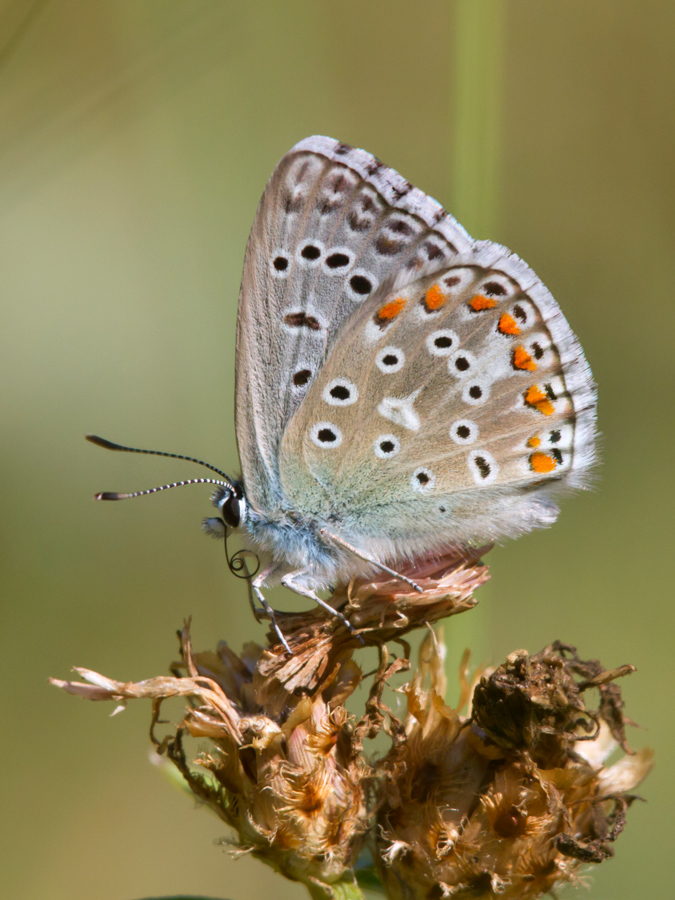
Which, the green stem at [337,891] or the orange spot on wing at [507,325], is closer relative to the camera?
the green stem at [337,891]

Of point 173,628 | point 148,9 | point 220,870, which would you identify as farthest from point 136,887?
point 148,9

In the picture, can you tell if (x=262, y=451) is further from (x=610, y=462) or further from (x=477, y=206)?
(x=610, y=462)

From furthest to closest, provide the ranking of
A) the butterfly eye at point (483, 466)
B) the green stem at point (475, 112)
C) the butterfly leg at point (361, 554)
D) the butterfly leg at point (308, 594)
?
the green stem at point (475, 112) < the butterfly eye at point (483, 466) < the butterfly leg at point (361, 554) < the butterfly leg at point (308, 594)

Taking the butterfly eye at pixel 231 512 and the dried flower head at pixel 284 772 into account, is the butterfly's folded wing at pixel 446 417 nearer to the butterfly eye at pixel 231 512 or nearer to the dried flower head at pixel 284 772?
the butterfly eye at pixel 231 512

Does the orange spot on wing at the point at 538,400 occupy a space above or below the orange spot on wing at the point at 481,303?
below

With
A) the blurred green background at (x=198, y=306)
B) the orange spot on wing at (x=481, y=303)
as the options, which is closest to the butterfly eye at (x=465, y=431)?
the orange spot on wing at (x=481, y=303)

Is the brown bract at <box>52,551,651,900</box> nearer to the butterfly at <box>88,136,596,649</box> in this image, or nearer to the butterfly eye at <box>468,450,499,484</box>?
the butterfly at <box>88,136,596,649</box>

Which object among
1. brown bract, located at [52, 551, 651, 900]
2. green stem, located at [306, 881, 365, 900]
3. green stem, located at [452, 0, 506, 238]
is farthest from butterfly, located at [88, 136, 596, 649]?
green stem, located at [306, 881, 365, 900]
